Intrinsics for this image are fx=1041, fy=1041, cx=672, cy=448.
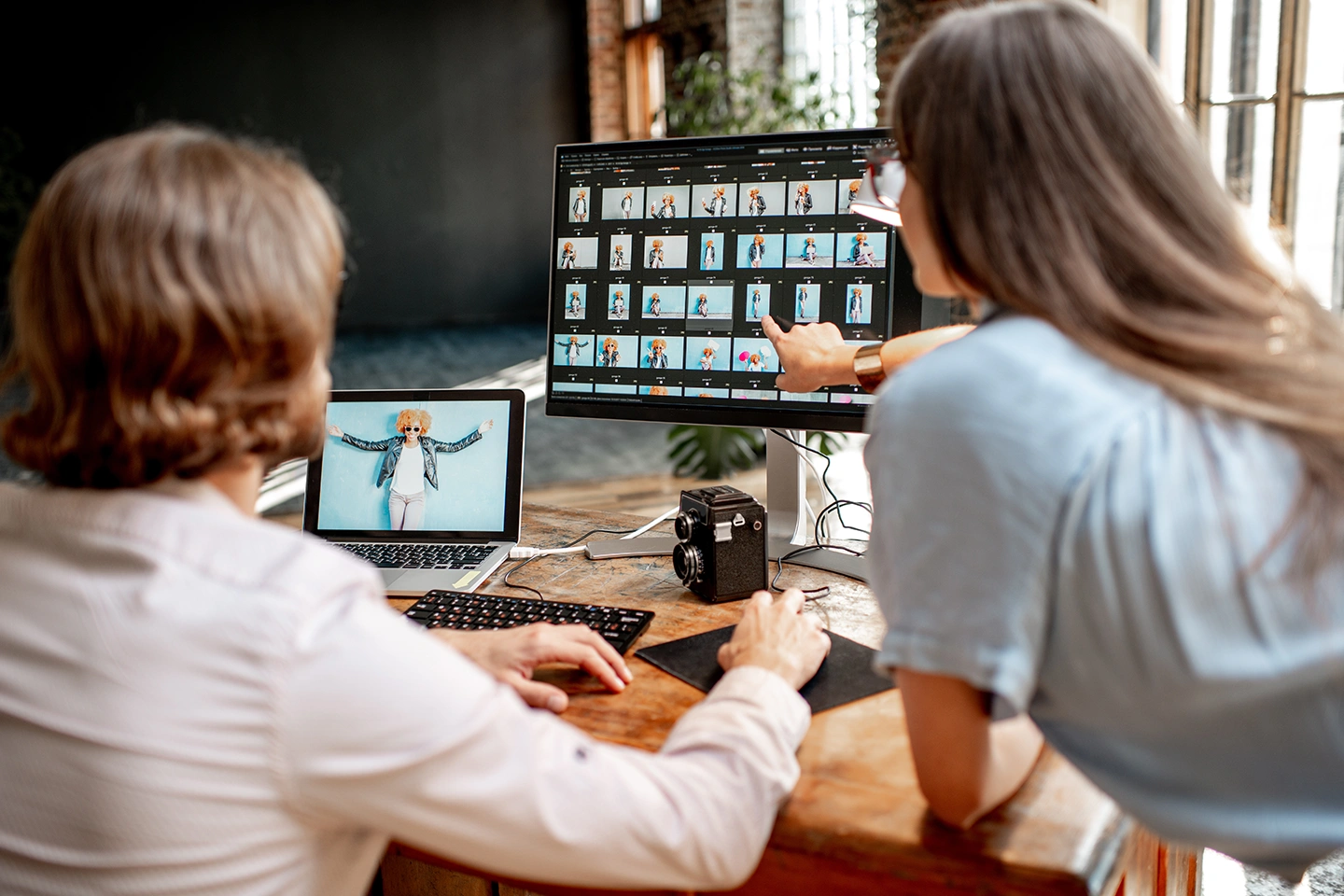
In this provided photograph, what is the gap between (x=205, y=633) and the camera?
2.08ft

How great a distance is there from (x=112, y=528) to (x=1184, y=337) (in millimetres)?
732

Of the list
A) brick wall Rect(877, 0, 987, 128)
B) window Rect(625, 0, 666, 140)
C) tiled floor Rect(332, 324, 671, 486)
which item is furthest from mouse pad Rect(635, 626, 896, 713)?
window Rect(625, 0, 666, 140)

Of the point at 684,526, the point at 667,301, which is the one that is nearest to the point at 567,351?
the point at 667,301

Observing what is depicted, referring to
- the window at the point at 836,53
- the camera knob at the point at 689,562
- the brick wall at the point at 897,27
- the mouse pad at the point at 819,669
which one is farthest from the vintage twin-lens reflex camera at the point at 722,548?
the window at the point at 836,53

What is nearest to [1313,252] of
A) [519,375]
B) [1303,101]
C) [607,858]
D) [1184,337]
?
[1303,101]

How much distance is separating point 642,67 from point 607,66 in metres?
0.54

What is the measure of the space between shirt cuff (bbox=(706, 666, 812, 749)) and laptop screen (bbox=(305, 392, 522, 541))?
27.2 inches

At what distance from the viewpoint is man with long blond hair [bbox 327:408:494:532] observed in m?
1.60

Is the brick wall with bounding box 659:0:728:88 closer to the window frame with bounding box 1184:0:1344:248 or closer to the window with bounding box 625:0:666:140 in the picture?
the window with bounding box 625:0:666:140

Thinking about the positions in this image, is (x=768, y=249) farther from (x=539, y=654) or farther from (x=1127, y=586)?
(x=1127, y=586)

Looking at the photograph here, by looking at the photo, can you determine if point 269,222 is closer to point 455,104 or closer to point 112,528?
point 112,528

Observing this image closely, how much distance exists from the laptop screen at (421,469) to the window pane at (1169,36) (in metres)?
3.32

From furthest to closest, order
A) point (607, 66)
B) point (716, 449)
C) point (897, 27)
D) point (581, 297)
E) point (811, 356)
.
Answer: point (607, 66) → point (897, 27) → point (716, 449) → point (581, 297) → point (811, 356)

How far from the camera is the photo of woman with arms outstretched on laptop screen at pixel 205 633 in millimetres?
636
